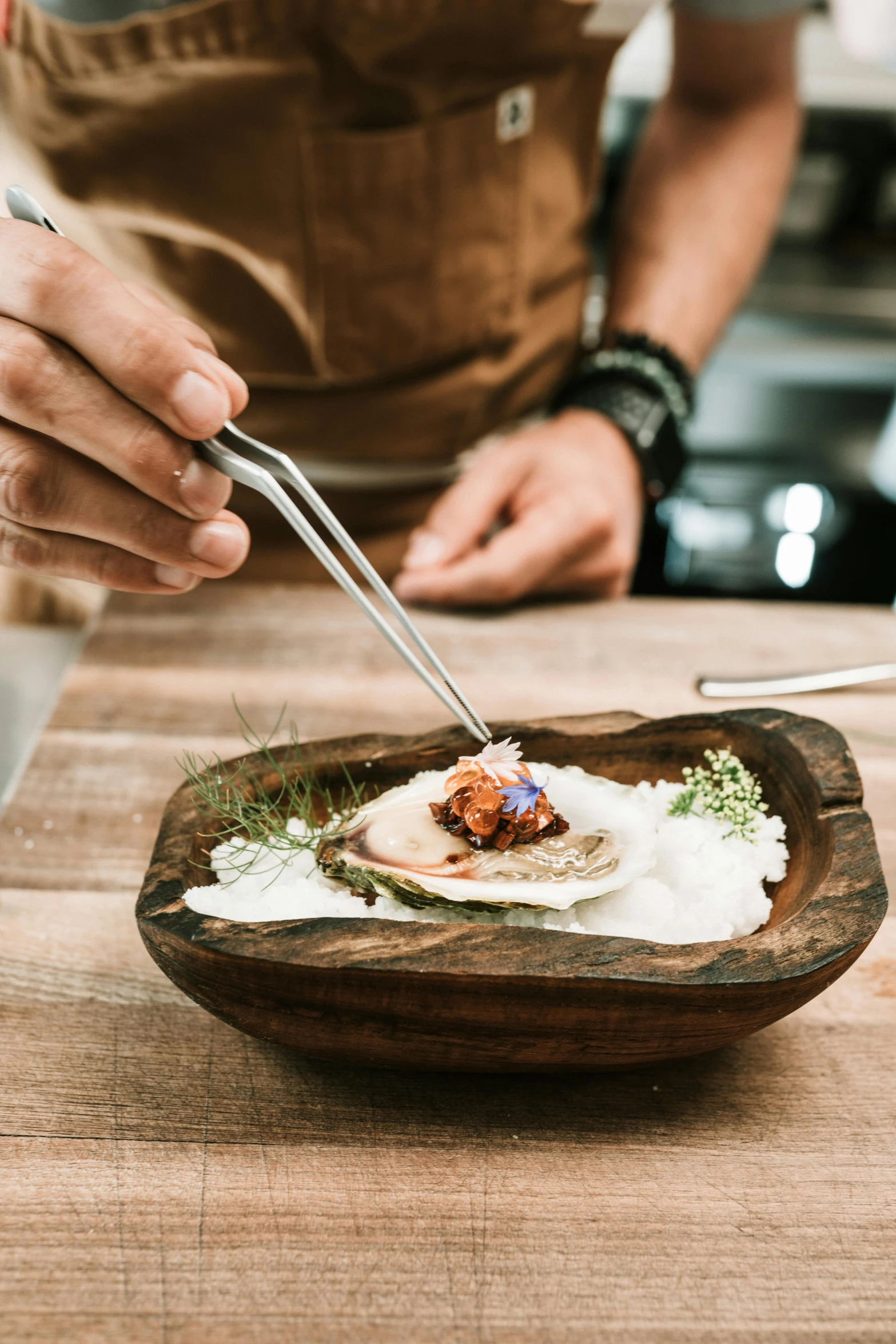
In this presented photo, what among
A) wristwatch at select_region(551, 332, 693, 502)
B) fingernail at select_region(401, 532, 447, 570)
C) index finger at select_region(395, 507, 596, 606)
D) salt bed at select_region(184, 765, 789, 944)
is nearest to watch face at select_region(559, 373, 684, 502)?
wristwatch at select_region(551, 332, 693, 502)

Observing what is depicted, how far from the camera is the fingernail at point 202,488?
703 millimetres

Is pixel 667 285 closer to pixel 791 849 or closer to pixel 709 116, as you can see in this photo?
pixel 709 116

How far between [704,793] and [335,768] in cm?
28

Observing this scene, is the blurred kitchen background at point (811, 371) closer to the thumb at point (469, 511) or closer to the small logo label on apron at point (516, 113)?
the thumb at point (469, 511)

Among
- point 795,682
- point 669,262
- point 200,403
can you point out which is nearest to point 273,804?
point 200,403

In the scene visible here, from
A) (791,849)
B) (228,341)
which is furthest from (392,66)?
(791,849)

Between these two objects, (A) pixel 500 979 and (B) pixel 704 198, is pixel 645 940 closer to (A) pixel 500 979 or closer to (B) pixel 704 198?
(A) pixel 500 979

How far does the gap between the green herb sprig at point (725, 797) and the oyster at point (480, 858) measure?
0.11 feet

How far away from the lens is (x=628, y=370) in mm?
1388

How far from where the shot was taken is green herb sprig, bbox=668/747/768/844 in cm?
71

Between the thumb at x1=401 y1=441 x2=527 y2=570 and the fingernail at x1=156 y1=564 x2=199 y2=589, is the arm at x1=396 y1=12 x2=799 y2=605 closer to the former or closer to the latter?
the thumb at x1=401 y1=441 x2=527 y2=570

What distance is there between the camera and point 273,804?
0.75m

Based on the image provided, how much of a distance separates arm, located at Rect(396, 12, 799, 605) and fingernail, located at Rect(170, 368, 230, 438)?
54 centimetres

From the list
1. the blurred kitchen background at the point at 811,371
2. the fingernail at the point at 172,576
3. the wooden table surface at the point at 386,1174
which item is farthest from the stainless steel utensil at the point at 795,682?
the blurred kitchen background at the point at 811,371
